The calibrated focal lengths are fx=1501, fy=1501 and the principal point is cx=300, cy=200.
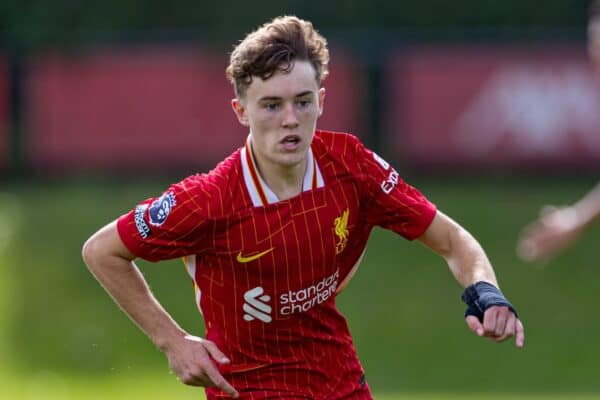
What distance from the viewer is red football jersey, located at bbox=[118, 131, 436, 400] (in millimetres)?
5914

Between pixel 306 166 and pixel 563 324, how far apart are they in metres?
8.85

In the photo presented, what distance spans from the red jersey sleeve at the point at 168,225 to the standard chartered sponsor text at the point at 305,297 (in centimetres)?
Answer: 42

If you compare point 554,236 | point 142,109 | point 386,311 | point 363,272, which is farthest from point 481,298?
point 142,109

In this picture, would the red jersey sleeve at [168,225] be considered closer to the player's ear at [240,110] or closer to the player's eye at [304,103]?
the player's ear at [240,110]

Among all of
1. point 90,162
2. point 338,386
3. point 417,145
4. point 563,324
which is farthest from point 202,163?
point 338,386

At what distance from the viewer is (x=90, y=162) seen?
18.3m

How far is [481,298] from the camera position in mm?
5664

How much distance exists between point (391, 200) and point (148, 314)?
1095mm

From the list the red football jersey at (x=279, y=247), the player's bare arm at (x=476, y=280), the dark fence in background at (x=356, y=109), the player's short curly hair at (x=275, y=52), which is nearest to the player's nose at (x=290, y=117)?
the player's short curly hair at (x=275, y=52)

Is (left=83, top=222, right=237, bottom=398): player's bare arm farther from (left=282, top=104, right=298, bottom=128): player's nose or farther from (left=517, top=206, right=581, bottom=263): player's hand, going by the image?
(left=517, top=206, right=581, bottom=263): player's hand

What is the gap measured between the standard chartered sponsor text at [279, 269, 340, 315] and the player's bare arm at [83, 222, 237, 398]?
1.17 ft

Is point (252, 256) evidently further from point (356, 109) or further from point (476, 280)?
point (356, 109)

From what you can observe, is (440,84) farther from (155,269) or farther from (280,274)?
(280,274)

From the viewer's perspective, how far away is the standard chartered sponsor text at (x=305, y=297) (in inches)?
238
